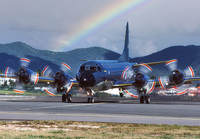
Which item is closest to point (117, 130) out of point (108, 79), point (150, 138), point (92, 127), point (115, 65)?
point (92, 127)

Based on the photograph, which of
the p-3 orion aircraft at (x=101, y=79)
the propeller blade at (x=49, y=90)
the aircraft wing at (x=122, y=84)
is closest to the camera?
the p-3 orion aircraft at (x=101, y=79)

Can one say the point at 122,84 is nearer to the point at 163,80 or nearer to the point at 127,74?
the point at 127,74

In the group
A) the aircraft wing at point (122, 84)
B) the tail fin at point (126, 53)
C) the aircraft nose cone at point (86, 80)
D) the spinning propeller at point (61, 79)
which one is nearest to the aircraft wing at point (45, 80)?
the spinning propeller at point (61, 79)

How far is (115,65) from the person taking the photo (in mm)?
47875

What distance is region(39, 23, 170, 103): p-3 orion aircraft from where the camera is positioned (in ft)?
138

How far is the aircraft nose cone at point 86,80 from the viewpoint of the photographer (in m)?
41.1

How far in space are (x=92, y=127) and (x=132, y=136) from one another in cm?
349

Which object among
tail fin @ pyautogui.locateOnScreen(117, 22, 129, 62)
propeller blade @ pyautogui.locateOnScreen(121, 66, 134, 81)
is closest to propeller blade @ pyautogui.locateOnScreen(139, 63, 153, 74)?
propeller blade @ pyautogui.locateOnScreen(121, 66, 134, 81)

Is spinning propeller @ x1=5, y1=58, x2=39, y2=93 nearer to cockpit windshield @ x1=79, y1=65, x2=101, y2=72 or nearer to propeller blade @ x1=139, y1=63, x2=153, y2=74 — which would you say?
cockpit windshield @ x1=79, y1=65, x2=101, y2=72

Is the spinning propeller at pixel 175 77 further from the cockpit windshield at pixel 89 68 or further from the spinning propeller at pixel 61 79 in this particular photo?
the spinning propeller at pixel 61 79

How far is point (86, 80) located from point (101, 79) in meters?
2.79

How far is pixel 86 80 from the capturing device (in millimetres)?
41062

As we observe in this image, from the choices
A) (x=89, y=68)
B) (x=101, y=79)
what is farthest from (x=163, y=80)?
(x=89, y=68)

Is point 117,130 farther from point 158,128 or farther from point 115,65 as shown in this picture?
point 115,65
